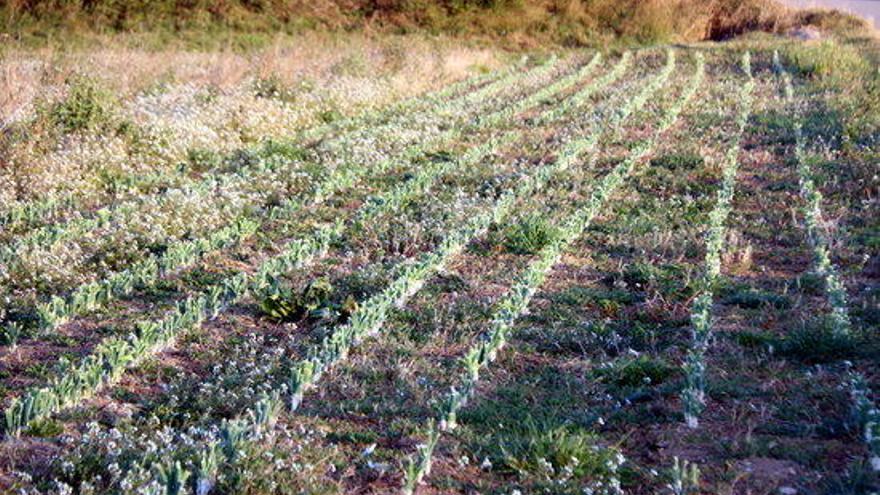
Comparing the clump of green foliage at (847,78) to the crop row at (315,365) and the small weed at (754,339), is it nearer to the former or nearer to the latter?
the crop row at (315,365)

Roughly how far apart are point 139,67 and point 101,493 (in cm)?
1328

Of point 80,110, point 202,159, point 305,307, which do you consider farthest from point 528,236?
point 80,110

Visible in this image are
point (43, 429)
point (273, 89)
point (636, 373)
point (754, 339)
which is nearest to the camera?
point (43, 429)

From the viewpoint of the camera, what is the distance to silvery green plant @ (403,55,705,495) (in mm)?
4672

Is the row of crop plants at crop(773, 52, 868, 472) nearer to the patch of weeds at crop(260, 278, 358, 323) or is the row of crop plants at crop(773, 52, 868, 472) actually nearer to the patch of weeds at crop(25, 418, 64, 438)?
the patch of weeds at crop(260, 278, 358, 323)

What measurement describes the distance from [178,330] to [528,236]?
3286 mm

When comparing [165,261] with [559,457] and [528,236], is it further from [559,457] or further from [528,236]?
[559,457]

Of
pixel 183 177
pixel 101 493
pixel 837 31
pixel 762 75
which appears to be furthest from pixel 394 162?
pixel 837 31

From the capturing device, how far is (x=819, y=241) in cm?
825

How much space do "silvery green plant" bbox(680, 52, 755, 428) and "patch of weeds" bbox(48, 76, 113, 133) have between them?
698cm

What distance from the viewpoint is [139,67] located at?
16.4 metres

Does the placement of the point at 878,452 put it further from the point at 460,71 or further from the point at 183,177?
the point at 460,71

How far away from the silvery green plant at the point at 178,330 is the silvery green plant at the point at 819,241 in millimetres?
2813

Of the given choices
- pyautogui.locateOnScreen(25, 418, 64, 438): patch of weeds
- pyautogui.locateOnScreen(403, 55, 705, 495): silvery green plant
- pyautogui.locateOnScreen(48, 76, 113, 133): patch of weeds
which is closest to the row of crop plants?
pyautogui.locateOnScreen(403, 55, 705, 495): silvery green plant
